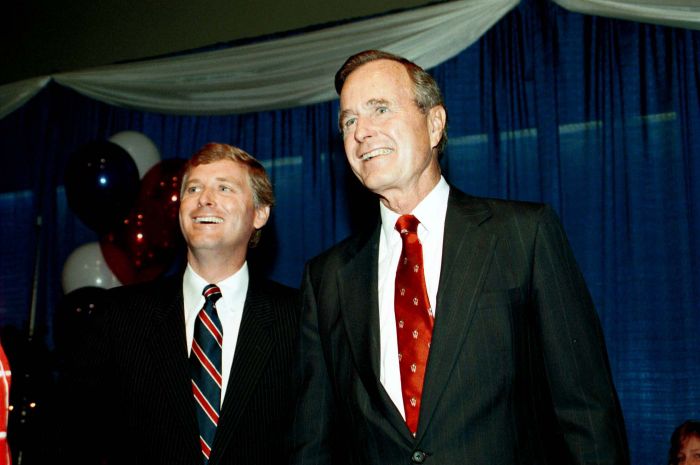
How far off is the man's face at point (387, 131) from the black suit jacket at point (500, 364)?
198 millimetres

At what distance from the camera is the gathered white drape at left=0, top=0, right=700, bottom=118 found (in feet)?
11.7

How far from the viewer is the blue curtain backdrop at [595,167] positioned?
316 cm

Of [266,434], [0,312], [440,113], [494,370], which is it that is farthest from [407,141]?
[0,312]

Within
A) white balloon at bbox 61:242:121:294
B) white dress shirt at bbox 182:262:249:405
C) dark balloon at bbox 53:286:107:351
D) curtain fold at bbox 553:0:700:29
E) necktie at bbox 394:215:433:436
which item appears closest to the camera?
necktie at bbox 394:215:433:436

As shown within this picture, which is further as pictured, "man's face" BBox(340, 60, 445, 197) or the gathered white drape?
the gathered white drape

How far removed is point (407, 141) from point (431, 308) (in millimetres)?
506

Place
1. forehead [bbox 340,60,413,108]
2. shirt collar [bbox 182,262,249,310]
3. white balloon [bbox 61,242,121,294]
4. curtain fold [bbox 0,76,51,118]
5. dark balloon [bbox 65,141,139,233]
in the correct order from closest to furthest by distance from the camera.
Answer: forehead [bbox 340,60,413,108] → shirt collar [bbox 182,262,249,310] → dark balloon [bbox 65,141,139,233] → white balloon [bbox 61,242,121,294] → curtain fold [bbox 0,76,51,118]

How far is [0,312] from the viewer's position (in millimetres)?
4922

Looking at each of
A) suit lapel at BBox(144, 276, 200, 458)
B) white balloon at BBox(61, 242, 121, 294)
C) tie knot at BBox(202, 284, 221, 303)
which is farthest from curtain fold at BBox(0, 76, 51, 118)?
tie knot at BBox(202, 284, 221, 303)

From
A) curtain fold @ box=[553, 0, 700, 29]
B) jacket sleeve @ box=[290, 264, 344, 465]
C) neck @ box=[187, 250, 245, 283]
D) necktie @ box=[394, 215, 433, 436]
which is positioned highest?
curtain fold @ box=[553, 0, 700, 29]

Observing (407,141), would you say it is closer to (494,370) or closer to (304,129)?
(494,370)

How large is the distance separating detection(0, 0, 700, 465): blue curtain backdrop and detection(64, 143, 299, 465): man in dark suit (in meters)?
1.70

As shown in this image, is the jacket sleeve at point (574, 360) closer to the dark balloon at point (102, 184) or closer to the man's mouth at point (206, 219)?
the man's mouth at point (206, 219)

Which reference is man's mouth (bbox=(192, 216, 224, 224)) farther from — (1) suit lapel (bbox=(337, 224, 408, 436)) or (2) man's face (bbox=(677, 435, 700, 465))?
(2) man's face (bbox=(677, 435, 700, 465))
